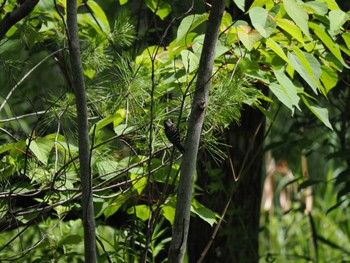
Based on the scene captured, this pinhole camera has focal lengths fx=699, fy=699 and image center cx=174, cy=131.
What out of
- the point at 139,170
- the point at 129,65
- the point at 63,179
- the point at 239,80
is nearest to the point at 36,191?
the point at 63,179

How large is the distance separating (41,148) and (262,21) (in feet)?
1.99

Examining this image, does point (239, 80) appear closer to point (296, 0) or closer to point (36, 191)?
point (296, 0)

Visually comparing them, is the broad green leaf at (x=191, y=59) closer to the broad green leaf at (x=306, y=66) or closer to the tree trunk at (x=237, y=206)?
the broad green leaf at (x=306, y=66)

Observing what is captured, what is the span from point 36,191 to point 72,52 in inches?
17.4

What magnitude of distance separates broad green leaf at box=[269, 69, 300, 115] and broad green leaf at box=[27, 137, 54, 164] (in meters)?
0.56

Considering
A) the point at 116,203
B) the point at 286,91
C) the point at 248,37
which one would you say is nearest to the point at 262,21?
the point at 248,37

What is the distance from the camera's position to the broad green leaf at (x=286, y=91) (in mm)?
1605

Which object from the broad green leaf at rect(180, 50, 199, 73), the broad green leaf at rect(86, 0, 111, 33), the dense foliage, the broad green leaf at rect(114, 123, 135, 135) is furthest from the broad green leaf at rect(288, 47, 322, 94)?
the broad green leaf at rect(86, 0, 111, 33)

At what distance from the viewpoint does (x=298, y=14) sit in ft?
4.96

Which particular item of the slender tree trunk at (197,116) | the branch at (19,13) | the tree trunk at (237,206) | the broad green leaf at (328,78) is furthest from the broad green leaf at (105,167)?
the tree trunk at (237,206)

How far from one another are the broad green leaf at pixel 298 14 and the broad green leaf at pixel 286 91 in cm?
15

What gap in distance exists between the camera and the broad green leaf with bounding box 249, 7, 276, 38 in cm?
148

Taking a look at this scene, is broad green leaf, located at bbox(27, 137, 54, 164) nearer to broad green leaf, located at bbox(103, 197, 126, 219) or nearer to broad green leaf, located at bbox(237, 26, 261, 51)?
broad green leaf, located at bbox(103, 197, 126, 219)

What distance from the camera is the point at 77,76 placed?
143cm
